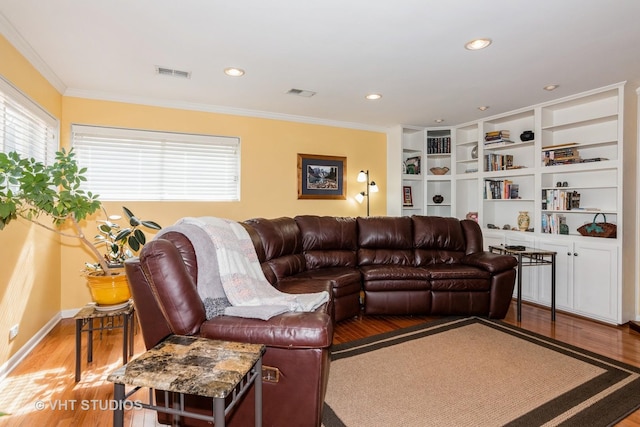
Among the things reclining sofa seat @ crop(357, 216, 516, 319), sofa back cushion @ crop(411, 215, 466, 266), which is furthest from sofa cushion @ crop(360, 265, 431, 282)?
sofa back cushion @ crop(411, 215, 466, 266)

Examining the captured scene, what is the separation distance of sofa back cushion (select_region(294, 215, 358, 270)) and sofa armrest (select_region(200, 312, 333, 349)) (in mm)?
2119

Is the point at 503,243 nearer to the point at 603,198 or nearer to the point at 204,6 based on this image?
the point at 603,198

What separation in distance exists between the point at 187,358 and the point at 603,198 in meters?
4.37

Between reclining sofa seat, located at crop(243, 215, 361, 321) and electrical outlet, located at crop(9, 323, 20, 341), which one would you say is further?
reclining sofa seat, located at crop(243, 215, 361, 321)

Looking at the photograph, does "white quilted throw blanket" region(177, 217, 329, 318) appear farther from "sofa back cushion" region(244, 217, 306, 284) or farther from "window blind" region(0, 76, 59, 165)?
Result: "window blind" region(0, 76, 59, 165)

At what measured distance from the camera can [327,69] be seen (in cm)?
294

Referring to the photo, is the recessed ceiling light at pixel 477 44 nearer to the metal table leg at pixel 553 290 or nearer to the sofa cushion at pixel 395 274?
the sofa cushion at pixel 395 274

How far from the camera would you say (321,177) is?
474cm

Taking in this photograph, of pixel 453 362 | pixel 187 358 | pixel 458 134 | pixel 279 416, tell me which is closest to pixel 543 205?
pixel 458 134

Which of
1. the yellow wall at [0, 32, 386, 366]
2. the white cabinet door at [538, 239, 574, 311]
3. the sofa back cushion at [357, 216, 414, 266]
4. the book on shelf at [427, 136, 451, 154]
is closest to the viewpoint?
the yellow wall at [0, 32, 386, 366]

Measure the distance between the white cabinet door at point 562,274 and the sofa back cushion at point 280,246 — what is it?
9.40 ft

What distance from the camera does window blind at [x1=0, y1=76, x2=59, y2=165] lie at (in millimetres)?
2391

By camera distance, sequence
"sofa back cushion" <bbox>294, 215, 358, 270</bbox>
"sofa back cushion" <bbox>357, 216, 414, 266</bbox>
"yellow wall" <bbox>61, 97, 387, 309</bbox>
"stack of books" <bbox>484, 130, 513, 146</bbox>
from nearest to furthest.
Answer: "yellow wall" <bbox>61, 97, 387, 309</bbox>, "sofa back cushion" <bbox>294, 215, 358, 270</bbox>, "sofa back cushion" <bbox>357, 216, 414, 266</bbox>, "stack of books" <bbox>484, 130, 513, 146</bbox>

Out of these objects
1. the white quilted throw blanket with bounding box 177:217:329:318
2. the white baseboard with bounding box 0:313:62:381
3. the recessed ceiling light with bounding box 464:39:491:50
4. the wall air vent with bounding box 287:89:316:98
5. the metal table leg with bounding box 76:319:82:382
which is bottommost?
the white baseboard with bounding box 0:313:62:381
